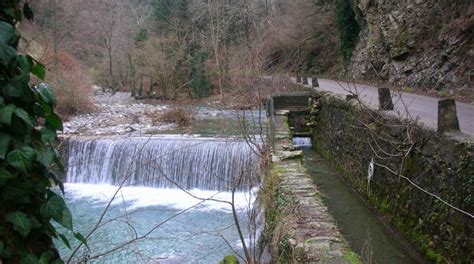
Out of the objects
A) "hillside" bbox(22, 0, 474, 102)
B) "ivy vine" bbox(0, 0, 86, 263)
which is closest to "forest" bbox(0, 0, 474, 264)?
"ivy vine" bbox(0, 0, 86, 263)

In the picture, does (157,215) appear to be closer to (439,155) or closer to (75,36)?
(439,155)

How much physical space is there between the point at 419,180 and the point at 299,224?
2.33 metres

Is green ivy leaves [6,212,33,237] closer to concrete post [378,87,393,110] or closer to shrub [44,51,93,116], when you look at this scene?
concrete post [378,87,393,110]

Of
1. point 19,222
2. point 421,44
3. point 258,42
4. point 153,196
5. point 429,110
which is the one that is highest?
point 258,42

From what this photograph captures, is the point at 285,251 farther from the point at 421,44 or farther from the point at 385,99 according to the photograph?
the point at 421,44

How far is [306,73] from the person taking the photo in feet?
91.9

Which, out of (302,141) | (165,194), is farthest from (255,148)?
(302,141)

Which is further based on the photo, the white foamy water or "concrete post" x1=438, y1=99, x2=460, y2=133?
the white foamy water

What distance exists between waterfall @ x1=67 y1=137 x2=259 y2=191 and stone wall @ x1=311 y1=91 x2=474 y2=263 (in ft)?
10.2

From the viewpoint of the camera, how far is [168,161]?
38.8 ft

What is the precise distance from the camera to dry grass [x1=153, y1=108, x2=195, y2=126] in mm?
18553

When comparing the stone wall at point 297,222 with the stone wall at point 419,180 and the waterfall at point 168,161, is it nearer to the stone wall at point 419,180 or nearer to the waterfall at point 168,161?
the stone wall at point 419,180

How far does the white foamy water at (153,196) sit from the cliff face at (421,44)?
4704 mm

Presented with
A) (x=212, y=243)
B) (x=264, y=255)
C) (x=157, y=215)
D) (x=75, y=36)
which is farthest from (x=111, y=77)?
(x=264, y=255)
